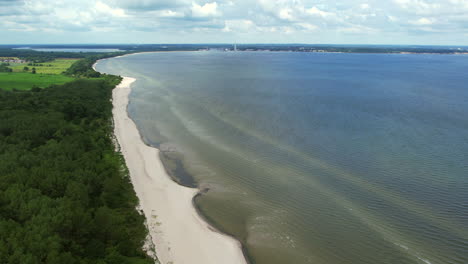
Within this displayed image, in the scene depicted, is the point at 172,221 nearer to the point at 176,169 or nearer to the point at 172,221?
the point at 172,221

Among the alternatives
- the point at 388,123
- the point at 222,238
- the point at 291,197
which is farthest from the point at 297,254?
the point at 388,123

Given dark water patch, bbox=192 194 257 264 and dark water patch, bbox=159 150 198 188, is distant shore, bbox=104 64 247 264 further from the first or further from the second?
dark water patch, bbox=159 150 198 188

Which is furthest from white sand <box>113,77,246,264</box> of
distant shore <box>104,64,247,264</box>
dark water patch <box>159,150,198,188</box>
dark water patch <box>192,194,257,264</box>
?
dark water patch <box>159,150,198,188</box>

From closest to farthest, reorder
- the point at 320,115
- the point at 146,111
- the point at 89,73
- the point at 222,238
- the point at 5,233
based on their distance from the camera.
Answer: the point at 5,233 → the point at 222,238 → the point at 320,115 → the point at 146,111 → the point at 89,73

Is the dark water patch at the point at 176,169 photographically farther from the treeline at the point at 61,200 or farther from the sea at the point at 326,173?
the treeline at the point at 61,200

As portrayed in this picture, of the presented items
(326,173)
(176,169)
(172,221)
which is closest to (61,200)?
(172,221)

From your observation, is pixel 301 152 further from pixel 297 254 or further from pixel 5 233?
pixel 5 233
